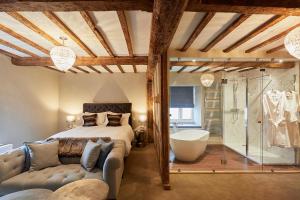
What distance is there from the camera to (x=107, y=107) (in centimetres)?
607

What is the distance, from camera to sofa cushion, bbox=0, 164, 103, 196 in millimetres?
2207

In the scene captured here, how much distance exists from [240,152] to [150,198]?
3134 mm

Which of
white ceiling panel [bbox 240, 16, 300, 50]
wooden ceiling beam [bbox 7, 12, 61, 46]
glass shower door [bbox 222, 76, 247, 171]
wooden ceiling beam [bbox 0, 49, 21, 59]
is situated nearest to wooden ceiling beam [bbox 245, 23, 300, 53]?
white ceiling panel [bbox 240, 16, 300, 50]

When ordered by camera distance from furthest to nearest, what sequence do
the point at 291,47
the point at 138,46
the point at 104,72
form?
the point at 104,72, the point at 138,46, the point at 291,47

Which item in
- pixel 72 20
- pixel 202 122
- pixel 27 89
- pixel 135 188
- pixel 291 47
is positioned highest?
pixel 72 20

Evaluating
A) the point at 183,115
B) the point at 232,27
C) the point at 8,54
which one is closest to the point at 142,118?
the point at 183,115

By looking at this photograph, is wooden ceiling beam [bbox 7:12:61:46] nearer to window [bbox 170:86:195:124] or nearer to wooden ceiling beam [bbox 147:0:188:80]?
wooden ceiling beam [bbox 147:0:188:80]

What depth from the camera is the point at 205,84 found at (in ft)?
15.8

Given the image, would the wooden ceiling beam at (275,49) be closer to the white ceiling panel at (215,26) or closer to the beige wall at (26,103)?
the white ceiling panel at (215,26)

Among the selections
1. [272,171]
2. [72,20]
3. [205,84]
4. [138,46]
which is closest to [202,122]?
[205,84]

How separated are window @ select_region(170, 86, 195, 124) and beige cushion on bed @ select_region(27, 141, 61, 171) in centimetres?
289

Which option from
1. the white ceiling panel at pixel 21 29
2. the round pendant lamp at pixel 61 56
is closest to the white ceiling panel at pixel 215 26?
the round pendant lamp at pixel 61 56

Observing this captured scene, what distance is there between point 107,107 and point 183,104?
103 inches

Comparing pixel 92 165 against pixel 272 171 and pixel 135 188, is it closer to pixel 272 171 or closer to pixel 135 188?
pixel 135 188
